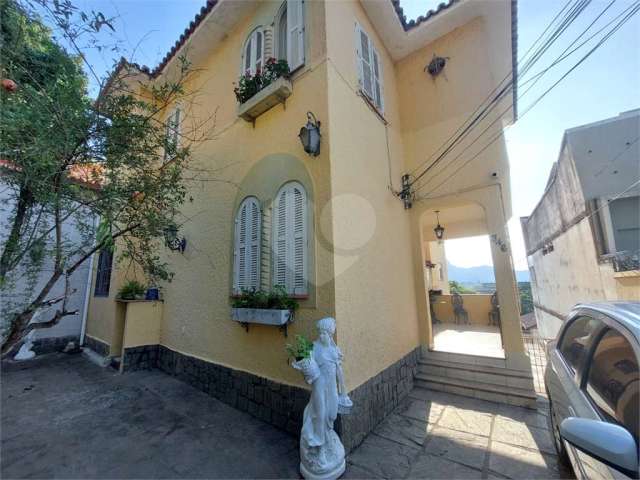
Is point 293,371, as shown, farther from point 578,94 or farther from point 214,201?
point 578,94

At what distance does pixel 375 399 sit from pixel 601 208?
8.64 m

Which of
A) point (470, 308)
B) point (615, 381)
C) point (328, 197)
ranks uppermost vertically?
point (328, 197)

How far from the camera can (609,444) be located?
1335 millimetres

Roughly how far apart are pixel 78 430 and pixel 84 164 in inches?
141

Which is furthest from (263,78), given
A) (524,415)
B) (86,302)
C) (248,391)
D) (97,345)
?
(86,302)

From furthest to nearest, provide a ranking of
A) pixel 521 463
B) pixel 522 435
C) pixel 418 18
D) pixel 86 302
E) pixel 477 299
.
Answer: pixel 477 299, pixel 86 302, pixel 418 18, pixel 522 435, pixel 521 463

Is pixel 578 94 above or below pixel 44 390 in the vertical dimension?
above

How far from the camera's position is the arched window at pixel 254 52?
16.7 ft

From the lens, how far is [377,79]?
5648 millimetres

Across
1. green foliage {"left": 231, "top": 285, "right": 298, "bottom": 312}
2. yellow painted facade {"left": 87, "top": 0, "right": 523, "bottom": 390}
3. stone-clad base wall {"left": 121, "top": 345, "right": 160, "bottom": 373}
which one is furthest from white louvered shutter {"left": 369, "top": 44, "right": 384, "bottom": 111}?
stone-clad base wall {"left": 121, "top": 345, "right": 160, "bottom": 373}

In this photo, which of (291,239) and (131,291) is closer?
(291,239)

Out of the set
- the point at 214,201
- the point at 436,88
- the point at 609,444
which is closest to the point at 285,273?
the point at 214,201

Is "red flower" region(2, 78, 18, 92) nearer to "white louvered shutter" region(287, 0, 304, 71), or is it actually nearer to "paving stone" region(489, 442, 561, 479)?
"white louvered shutter" region(287, 0, 304, 71)

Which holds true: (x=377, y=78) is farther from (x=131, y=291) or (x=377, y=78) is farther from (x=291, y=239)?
(x=131, y=291)
